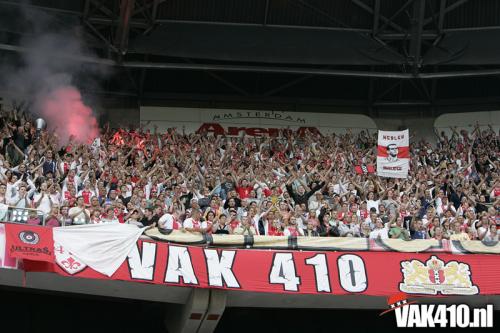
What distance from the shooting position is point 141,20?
20.6 metres

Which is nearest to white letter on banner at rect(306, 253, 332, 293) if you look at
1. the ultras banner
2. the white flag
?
the ultras banner

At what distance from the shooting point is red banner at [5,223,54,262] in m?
12.6

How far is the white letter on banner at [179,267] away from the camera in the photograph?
13398 mm

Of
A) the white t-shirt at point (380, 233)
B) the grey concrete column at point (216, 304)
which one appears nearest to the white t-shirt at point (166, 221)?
the grey concrete column at point (216, 304)

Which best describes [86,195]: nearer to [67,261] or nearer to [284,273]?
[67,261]

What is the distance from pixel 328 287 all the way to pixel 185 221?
289cm

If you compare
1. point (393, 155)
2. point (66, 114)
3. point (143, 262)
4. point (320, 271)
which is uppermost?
point (66, 114)

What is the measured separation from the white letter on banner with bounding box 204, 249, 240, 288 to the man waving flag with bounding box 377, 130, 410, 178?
21.9ft

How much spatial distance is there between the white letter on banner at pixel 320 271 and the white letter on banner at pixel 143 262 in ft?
8.91

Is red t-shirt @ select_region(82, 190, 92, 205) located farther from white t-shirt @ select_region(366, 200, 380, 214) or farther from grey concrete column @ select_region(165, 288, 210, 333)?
→ white t-shirt @ select_region(366, 200, 380, 214)

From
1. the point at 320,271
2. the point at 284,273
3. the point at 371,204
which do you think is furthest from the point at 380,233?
the point at 284,273

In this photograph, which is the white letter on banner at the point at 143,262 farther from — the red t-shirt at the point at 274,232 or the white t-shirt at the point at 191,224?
the red t-shirt at the point at 274,232

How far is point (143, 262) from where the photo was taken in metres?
13.3

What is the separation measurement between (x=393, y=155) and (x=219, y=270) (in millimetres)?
7245
